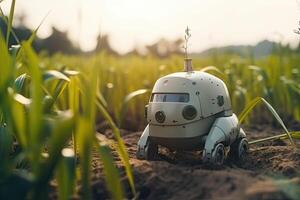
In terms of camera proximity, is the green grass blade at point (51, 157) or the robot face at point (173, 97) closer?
the green grass blade at point (51, 157)

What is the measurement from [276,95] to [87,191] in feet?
9.70

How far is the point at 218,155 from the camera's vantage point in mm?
2047

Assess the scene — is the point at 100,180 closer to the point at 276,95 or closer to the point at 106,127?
the point at 106,127

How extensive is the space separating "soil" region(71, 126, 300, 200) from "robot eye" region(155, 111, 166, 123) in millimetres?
193

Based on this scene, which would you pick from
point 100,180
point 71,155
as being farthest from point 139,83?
point 71,155

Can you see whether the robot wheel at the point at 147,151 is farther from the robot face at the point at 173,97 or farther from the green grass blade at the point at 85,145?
the green grass blade at the point at 85,145

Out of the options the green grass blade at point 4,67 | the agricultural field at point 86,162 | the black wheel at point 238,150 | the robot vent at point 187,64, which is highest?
the green grass blade at point 4,67

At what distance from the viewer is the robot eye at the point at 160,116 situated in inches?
81.9

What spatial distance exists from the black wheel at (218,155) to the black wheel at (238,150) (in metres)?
0.17

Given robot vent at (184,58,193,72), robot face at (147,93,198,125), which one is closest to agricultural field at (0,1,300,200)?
robot face at (147,93,198,125)

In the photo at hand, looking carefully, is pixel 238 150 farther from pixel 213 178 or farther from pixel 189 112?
pixel 213 178

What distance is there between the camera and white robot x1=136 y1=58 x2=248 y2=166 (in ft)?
6.74

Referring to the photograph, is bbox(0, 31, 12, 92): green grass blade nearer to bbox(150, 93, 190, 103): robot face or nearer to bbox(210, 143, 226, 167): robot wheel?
bbox(150, 93, 190, 103): robot face

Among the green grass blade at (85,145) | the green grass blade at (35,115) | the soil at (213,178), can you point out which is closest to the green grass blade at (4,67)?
the green grass blade at (35,115)
